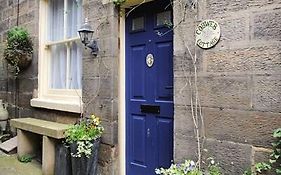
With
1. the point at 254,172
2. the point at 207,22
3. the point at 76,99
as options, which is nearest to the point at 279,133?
the point at 254,172

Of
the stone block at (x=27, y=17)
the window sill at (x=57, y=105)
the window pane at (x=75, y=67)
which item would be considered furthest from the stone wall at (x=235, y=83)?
the stone block at (x=27, y=17)

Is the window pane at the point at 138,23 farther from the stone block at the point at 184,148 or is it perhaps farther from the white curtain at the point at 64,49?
the stone block at the point at 184,148

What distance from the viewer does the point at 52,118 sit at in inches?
213

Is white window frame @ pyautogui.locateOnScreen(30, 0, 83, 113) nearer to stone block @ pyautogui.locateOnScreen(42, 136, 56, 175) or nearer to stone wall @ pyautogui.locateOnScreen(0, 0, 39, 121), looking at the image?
stone wall @ pyautogui.locateOnScreen(0, 0, 39, 121)

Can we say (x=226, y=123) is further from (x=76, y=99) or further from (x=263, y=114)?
(x=76, y=99)

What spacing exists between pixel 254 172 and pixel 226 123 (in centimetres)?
48

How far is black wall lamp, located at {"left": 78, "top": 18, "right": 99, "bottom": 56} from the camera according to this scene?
4.23 meters

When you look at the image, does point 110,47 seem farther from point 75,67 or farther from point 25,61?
point 25,61

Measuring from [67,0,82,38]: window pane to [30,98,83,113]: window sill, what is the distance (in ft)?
3.77

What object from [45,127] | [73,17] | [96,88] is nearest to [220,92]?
[96,88]

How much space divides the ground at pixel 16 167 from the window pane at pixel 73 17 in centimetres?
227

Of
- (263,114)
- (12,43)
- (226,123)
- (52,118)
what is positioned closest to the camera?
(263,114)

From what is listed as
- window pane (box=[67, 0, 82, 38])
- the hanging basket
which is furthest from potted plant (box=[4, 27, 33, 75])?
window pane (box=[67, 0, 82, 38])

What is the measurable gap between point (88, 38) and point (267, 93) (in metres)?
2.59
